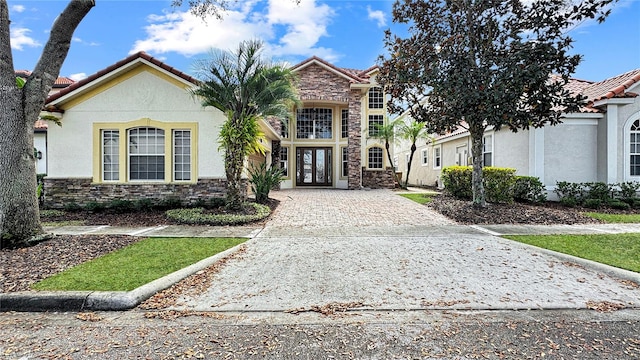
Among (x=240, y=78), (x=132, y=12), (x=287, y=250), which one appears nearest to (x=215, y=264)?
(x=287, y=250)

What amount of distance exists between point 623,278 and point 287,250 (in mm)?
5464

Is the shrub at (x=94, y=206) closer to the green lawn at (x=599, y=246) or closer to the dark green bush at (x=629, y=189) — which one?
the green lawn at (x=599, y=246)

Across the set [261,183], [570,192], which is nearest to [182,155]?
[261,183]

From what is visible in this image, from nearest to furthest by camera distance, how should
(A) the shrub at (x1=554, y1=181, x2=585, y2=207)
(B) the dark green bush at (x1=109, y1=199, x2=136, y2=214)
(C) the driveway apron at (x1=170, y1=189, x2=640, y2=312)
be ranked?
(C) the driveway apron at (x1=170, y1=189, x2=640, y2=312), (B) the dark green bush at (x1=109, y1=199, x2=136, y2=214), (A) the shrub at (x1=554, y1=181, x2=585, y2=207)

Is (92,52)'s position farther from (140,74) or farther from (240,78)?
(240,78)

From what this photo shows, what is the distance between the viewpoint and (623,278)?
4812 millimetres

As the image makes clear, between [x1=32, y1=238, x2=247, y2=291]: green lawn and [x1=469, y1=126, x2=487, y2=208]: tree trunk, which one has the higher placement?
[x1=469, y1=126, x2=487, y2=208]: tree trunk

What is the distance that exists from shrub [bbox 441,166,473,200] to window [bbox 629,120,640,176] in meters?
6.18

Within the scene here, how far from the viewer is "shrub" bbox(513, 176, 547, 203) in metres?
12.9

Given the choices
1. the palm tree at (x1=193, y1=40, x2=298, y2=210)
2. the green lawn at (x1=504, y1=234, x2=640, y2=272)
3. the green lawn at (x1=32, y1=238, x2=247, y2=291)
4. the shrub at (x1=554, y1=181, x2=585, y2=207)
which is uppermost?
the palm tree at (x1=193, y1=40, x2=298, y2=210)

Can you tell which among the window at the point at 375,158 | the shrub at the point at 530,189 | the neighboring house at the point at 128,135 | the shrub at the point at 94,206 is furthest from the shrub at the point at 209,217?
the window at the point at 375,158

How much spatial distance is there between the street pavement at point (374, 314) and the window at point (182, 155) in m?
6.22

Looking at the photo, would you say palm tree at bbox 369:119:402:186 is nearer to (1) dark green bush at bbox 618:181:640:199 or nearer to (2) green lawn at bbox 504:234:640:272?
(1) dark green bush at bbox 618:181:640:199

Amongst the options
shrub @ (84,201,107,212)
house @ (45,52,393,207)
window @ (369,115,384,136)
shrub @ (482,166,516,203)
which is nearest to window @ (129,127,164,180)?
house @ (45,52,393,207)
